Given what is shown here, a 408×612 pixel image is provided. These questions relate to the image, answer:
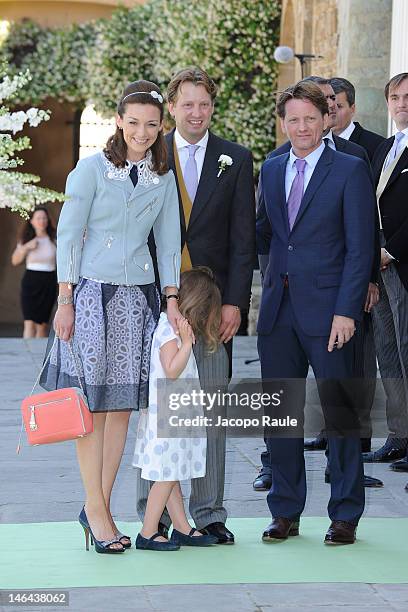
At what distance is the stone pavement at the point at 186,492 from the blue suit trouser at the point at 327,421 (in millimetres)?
352

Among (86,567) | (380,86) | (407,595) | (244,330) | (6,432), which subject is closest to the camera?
(407,595)

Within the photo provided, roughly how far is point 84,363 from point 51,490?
61.5 inches

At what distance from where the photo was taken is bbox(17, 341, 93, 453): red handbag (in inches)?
181

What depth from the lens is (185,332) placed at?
497 centimetres

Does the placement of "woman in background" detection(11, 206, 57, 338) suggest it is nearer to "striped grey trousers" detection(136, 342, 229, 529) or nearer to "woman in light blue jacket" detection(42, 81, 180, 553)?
"striped grey trousers" detection(136, 342, 229, 529)

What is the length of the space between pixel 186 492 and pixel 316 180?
1800 mm

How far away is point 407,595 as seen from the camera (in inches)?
175

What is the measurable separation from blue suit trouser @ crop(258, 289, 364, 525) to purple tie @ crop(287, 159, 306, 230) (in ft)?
1.00

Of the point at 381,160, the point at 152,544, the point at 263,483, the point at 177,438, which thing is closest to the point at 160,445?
the point at 177,438

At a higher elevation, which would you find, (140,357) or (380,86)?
(380,86)

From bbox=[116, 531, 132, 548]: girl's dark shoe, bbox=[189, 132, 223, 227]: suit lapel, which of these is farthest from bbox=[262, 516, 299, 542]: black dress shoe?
bbox=[189, 132, 223, 227]: suit lapel

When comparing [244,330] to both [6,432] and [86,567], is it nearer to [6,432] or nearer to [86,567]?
[6,432]

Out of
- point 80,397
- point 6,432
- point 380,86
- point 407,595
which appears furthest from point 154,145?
point 380,86

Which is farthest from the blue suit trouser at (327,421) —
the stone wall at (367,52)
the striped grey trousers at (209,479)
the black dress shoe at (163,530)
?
the stone wall at (367,52)
